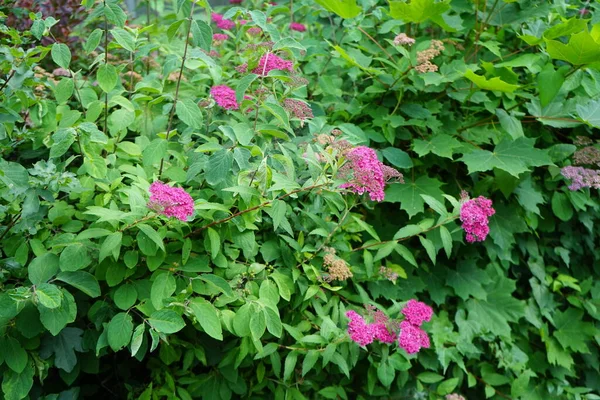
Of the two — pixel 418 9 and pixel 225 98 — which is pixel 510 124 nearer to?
pixel 418 9

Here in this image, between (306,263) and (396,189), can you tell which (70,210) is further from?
(396,189)

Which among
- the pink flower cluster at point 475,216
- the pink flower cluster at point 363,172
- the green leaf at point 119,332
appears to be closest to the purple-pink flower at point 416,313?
the pink flower cluster at point 475,216

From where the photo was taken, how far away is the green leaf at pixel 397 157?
7.87 ft

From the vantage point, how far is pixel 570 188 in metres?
2.49

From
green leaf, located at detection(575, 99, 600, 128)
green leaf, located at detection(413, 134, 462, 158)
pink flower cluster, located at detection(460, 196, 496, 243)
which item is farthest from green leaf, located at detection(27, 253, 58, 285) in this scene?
green leaf, located at detection(575, 99, 600, 128)

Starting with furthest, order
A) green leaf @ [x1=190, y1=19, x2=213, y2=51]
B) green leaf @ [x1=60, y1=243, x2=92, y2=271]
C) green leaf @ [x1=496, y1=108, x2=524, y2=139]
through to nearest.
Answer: green leaf @ [x1=496, y1=108, x2=524, y2=139] < green leaf @ [x1=190, y1=19, x2=213, y2=51] < green leaf @ [x1=60, y1=243, x2=92, y2=271]

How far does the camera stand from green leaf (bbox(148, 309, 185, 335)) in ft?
5.11

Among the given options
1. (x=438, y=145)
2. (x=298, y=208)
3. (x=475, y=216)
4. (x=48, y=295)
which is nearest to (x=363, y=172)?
(x=298, y=208)

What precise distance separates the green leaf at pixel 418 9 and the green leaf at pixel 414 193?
25.1 inches

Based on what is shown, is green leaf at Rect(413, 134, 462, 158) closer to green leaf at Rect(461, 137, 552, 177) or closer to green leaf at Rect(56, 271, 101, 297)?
green leaf at Rect(461, 137, 552, 177)

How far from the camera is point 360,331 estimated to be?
1.83 metres

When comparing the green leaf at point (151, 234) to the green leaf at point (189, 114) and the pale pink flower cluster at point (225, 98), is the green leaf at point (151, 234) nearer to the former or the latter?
the green leaf at point (189, 114)

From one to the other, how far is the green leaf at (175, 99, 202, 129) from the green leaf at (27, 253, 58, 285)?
1.75 feet

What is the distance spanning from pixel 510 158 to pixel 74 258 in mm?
1658
